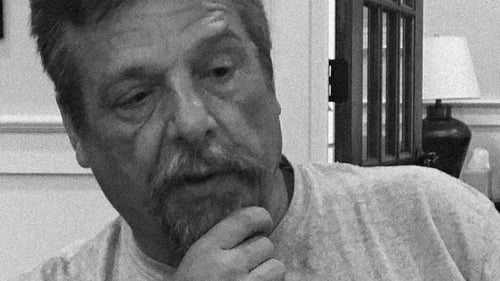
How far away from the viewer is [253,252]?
2.90 ft

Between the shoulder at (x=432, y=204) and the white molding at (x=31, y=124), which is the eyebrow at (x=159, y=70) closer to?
the shoulder at (x=432, y=204)

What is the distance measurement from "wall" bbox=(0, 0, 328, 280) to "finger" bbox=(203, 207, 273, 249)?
4.39ft

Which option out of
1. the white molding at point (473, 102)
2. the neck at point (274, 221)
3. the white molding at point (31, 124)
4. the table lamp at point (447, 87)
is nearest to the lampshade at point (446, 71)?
the table lamp at point (447, 87)

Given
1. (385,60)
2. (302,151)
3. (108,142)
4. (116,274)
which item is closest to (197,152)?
(108,142)

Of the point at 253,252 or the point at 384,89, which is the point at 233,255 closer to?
the point at 253,252

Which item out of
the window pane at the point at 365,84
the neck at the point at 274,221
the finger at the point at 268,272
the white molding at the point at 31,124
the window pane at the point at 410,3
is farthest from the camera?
the window pane at the point at 410,3

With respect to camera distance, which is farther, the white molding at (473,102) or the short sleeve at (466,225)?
the white molding at (473,102)

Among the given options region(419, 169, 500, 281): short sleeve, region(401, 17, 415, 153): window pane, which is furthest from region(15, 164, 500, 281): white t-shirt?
region(401, 17, 415, 153): window pane

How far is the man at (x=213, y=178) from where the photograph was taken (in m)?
0.89

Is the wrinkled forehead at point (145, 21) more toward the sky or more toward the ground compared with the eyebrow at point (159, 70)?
more toward the sky

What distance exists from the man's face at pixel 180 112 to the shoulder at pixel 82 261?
0.16 m

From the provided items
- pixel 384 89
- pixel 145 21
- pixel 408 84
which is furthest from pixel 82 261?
pixel 408 84

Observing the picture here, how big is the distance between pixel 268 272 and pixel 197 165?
14cm

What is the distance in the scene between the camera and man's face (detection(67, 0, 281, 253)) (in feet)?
2.89
